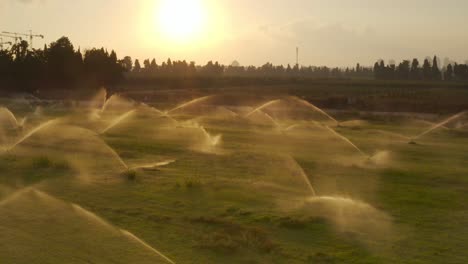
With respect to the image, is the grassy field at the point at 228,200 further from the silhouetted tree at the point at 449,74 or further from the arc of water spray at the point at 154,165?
the silhouetted tree at the point at 449,74

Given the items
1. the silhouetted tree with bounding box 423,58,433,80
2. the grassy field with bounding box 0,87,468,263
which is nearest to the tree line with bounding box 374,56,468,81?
the silhouetted tree with bounding box 423,58,433,80

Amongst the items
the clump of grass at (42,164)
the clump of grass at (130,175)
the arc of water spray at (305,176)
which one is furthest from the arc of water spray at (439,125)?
the clump of grass at (42,164)

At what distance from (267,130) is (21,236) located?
31066 mm

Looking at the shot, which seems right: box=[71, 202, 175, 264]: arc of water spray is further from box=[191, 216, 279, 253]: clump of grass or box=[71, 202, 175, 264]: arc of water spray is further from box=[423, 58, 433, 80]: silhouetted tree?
box=[423, 58, 433, 80]: silhouetted tree

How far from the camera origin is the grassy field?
40.1 feet

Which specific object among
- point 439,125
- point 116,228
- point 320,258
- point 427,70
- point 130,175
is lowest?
point 439,125

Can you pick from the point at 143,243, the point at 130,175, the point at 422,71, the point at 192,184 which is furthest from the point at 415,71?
the point at 143,243

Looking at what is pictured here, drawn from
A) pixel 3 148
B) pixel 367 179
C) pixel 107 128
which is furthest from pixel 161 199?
pixel 107 128

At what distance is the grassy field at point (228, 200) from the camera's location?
12.2m

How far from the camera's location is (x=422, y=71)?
578 ft

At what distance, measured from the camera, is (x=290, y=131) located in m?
42.5

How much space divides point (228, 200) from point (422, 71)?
6712 inches

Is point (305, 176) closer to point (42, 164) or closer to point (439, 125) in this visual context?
point (42, 164)

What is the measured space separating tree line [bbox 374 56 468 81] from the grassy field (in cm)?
13834
